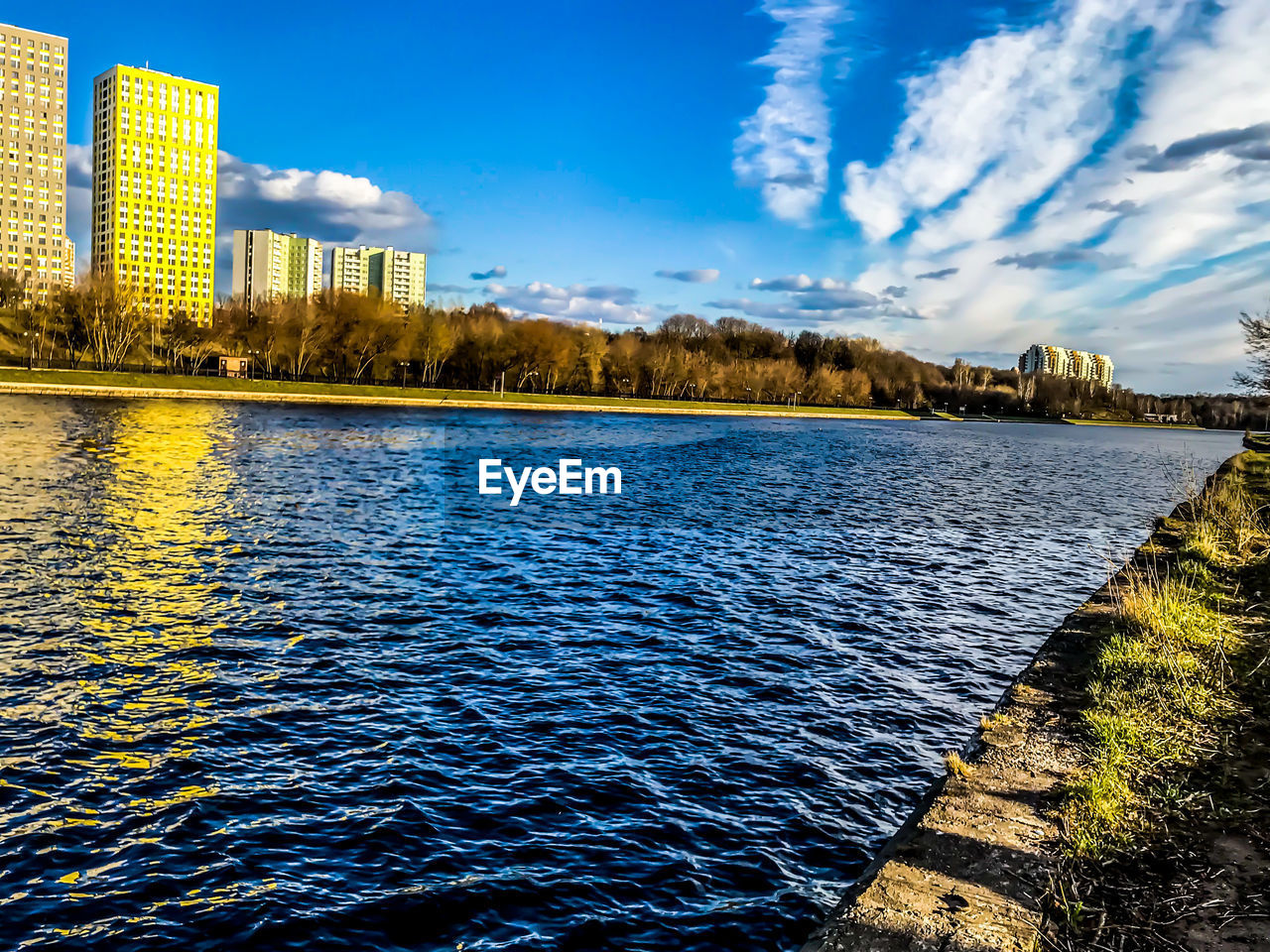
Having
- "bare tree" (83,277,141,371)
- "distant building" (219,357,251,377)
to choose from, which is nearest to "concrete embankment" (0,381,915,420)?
"bare tree" (83,277,141,371)

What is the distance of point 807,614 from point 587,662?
7003 mm

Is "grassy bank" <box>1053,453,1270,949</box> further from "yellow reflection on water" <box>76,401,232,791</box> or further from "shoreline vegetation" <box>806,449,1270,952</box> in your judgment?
"yellow reflection on water" <box>76,401,232,791</box>

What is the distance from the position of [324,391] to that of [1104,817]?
123665 millimetres

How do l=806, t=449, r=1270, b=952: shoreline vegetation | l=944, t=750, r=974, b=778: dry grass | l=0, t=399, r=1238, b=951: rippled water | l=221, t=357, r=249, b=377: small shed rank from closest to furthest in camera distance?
l=806, t=449, r=1270, b=952: shoreline vegetation
l=0, t=399, r=1238, b=951: rippled water
l=944, t=750, r=974, b=778: dry grass
l=221, t=357, r=249, b=377: small shed

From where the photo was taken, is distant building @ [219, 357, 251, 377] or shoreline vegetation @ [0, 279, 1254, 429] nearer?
shoreline vegetation @ [0, 279, 1254, 429]

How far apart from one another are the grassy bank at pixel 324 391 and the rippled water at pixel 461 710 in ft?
241

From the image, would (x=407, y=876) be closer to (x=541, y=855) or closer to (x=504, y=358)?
(x=541, y=855)

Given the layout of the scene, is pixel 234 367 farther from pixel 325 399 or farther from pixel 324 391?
pixel 325 399

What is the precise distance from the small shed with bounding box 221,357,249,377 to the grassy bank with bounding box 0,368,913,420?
14.1 metres

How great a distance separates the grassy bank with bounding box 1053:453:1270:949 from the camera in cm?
749

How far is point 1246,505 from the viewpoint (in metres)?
28.1

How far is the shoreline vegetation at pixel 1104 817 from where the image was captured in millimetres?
7410

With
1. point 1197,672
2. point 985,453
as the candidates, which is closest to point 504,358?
point 985,453

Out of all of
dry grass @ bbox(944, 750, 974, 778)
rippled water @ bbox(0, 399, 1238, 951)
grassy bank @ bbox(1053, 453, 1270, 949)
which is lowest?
rippled water @ bbox(0, 399, 1238, 951)
